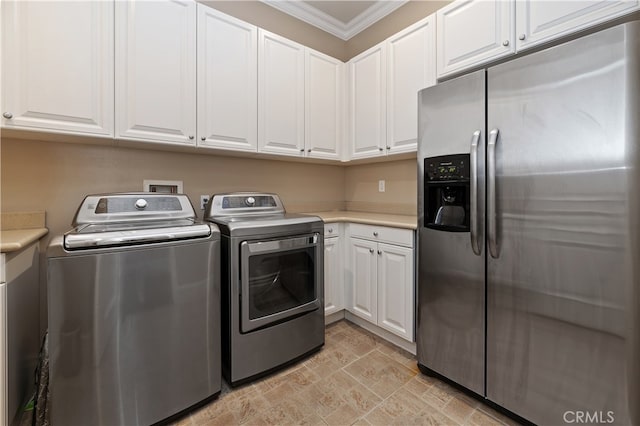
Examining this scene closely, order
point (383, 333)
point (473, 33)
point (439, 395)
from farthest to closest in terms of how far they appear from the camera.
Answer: point (383, 333) → point (473, 33) → point (439, 395)

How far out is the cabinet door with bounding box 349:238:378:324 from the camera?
2.17 m

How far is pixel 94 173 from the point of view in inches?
71.1

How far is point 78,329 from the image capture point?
3.87 ft

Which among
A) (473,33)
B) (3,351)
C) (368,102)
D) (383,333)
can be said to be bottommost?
(383,333)

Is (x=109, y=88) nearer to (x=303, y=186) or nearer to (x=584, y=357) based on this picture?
(x=303, y=186)

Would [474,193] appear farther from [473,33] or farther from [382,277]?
[473,33]

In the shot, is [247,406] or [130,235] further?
[247,406]

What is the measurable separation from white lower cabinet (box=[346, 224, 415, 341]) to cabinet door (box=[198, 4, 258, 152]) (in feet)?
3.65

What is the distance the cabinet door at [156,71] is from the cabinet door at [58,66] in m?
0.07

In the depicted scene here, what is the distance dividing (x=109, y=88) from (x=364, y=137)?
5.93 feet

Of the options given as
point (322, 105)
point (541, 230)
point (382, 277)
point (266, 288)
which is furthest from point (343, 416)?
point (322, 105)

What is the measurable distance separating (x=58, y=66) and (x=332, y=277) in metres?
2.07

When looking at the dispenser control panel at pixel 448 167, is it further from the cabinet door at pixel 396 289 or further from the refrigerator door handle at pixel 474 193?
the cabinet door at pixel 396 289

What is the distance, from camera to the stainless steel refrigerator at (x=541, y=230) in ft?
3.60
